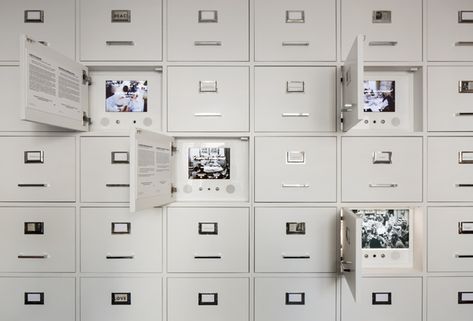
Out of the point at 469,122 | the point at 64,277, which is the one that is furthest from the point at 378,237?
the point at 64,277

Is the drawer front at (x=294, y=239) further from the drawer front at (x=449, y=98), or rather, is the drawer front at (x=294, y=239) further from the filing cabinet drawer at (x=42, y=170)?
the filing cabinet drawer at (x=42, y=170)

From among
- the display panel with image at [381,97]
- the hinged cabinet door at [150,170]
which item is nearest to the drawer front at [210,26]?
the hinged cabinet door at [150,170]

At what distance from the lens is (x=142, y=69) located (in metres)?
2.28

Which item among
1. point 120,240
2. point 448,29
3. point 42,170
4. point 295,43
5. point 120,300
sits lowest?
point 120,300

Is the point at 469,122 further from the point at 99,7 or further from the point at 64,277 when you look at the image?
the point at 64,277

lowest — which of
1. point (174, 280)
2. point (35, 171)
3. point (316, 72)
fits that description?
point (174, 280)

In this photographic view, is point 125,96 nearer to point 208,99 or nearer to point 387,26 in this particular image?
point 208,99

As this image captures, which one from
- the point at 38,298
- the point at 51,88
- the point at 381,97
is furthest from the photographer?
the point at 381,97

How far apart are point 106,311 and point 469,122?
2.90 m

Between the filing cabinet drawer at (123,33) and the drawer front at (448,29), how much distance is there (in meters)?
1.93

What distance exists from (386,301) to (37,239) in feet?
8.22

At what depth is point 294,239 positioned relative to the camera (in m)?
2.19

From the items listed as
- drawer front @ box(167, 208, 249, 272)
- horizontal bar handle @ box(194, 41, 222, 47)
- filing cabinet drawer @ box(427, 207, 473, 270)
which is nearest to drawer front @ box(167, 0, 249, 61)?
horizontal bar handle @ box(194, 41, 222, 47)

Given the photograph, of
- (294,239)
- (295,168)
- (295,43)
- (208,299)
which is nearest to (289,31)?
(295,43)
